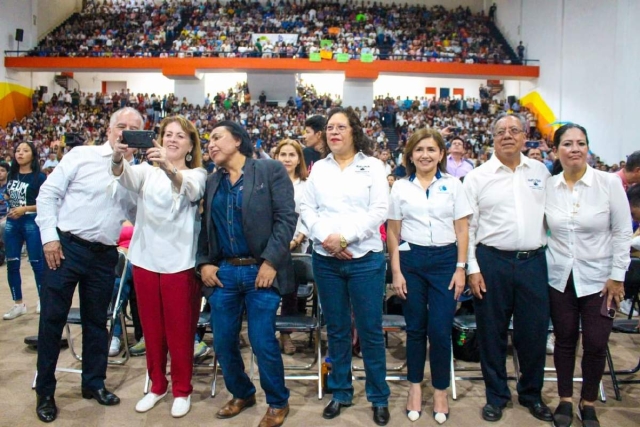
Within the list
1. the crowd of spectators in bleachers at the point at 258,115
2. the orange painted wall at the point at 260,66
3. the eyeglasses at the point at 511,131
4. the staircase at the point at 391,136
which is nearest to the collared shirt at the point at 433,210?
the eyeglasses at the point at 511,131

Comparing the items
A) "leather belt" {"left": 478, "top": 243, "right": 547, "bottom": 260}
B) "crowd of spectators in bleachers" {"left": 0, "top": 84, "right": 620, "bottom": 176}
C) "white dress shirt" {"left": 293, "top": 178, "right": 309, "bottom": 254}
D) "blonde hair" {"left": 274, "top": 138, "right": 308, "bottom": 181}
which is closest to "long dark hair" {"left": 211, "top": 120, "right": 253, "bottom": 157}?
"white dress shirt" {"left": 293, "top": 178, "right": 309, "bottom": 254}

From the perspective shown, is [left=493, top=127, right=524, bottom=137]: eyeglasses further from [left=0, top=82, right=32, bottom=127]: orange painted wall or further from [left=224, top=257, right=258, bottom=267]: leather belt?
[left=0, top=82, right=32, bottom=127]: orange painted wall

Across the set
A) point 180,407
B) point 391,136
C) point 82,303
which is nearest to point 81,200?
point 82,303

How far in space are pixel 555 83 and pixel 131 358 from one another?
62.7 ft

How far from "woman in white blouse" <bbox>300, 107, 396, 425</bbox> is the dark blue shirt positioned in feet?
1.23

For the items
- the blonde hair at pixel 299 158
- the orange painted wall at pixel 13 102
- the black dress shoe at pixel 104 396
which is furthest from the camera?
the orange painted wall at pixel 13 102

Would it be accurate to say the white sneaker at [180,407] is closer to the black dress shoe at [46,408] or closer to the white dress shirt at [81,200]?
the black dress shoe at [46,408]

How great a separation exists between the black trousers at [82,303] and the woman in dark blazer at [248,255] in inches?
25.3

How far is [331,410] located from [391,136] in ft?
56.5

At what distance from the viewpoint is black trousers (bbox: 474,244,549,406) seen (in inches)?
114

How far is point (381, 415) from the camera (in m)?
2.92

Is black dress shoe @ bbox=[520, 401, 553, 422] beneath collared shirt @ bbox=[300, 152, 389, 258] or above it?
beneath

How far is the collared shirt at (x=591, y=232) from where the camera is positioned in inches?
110

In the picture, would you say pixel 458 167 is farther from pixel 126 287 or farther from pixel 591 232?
pixel 126 287
